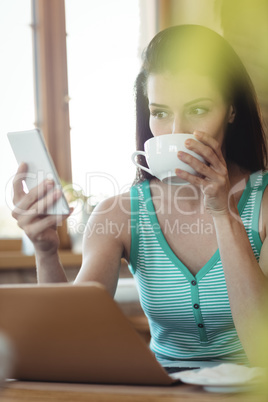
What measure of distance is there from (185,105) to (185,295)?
1.43 feet

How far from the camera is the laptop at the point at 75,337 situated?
1.70 feet

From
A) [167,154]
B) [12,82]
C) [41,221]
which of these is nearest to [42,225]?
[41,221]

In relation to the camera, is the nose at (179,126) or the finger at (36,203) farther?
the nose at (179,126)

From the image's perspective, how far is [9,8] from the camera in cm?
261

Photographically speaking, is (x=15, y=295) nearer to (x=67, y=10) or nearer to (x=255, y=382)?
(x=255, y=382)

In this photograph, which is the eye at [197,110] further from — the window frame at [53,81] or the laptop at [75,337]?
the window frame at [53,81]

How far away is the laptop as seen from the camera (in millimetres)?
518

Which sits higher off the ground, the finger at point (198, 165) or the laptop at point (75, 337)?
the finger at point (198, 165)

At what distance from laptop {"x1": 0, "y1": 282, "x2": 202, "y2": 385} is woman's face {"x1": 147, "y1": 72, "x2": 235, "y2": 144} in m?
0.66

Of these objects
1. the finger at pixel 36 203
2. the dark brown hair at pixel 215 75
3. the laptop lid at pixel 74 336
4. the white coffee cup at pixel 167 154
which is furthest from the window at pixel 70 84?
the laptop lid at pixel 74 336

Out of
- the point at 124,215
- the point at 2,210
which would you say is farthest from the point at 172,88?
the point at 2,210

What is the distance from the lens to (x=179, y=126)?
1118mm

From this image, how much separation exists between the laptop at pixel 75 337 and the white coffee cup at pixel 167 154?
449 millimetres

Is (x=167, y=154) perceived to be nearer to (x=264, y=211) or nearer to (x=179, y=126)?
(x=179, y=126)
